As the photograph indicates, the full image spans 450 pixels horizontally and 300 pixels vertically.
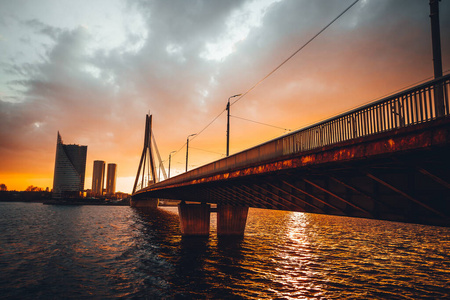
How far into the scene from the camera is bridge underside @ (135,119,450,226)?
26.2ft

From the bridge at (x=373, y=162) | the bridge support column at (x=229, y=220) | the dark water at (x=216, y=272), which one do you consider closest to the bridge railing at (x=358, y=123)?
the bridge at (x=373, y=162)

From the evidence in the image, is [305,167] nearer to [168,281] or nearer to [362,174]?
[362,174]

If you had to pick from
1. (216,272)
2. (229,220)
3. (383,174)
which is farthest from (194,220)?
(383,174)

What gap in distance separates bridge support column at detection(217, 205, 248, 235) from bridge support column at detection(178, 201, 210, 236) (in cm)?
201

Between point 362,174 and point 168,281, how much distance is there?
1372 cm

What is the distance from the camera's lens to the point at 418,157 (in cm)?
848

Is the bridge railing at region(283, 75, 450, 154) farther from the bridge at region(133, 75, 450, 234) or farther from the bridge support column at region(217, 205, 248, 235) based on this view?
the bridge support column at region(217, 205, 248, 235)

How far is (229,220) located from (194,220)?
4.87m

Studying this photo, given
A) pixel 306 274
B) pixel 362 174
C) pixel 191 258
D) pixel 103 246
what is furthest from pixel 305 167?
pixel 103 246

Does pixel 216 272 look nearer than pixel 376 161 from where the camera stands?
No

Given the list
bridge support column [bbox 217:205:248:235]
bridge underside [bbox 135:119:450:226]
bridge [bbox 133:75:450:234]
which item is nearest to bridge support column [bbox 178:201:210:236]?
bridge support column [bbox 217:205:248:235]

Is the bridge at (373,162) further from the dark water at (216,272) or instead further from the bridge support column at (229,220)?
the bridge support column at (229,220)

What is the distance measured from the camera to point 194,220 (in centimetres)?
3850

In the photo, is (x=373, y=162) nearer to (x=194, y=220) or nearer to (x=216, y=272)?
(x=216, y=272)
